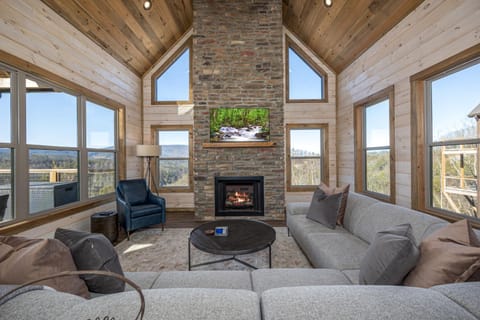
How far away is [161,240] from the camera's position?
3.34m

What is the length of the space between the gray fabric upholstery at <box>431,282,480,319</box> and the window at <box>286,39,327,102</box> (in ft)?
15.3

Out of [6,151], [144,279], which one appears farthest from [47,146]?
[144,279]

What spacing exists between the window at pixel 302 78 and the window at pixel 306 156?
2.63 ft

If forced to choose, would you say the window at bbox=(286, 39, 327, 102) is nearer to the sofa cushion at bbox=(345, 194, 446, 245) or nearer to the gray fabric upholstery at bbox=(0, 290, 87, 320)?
the sofa cushion at bbox=(345, 194, 446, 245)

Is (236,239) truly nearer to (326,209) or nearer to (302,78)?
(326,209)

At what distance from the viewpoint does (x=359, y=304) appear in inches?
29.9

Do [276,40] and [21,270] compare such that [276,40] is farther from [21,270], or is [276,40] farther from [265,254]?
[21,270]

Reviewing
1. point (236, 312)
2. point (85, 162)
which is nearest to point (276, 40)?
point (85, 162)

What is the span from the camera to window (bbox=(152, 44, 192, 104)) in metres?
5.23

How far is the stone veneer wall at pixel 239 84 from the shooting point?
4.50 metres

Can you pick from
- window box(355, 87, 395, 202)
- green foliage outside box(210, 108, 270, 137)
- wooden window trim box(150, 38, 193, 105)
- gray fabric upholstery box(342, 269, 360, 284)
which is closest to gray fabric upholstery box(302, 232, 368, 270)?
gray fabric upholstery box(342, 269, 360, 284)

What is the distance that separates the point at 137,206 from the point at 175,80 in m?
3.17

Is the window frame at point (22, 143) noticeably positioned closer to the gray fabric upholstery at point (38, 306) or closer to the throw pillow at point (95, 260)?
the throw pillow at point (95, 260)

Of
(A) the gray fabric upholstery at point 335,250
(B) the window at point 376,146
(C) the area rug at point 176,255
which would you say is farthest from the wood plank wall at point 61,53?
(B) the window at point 376,146
